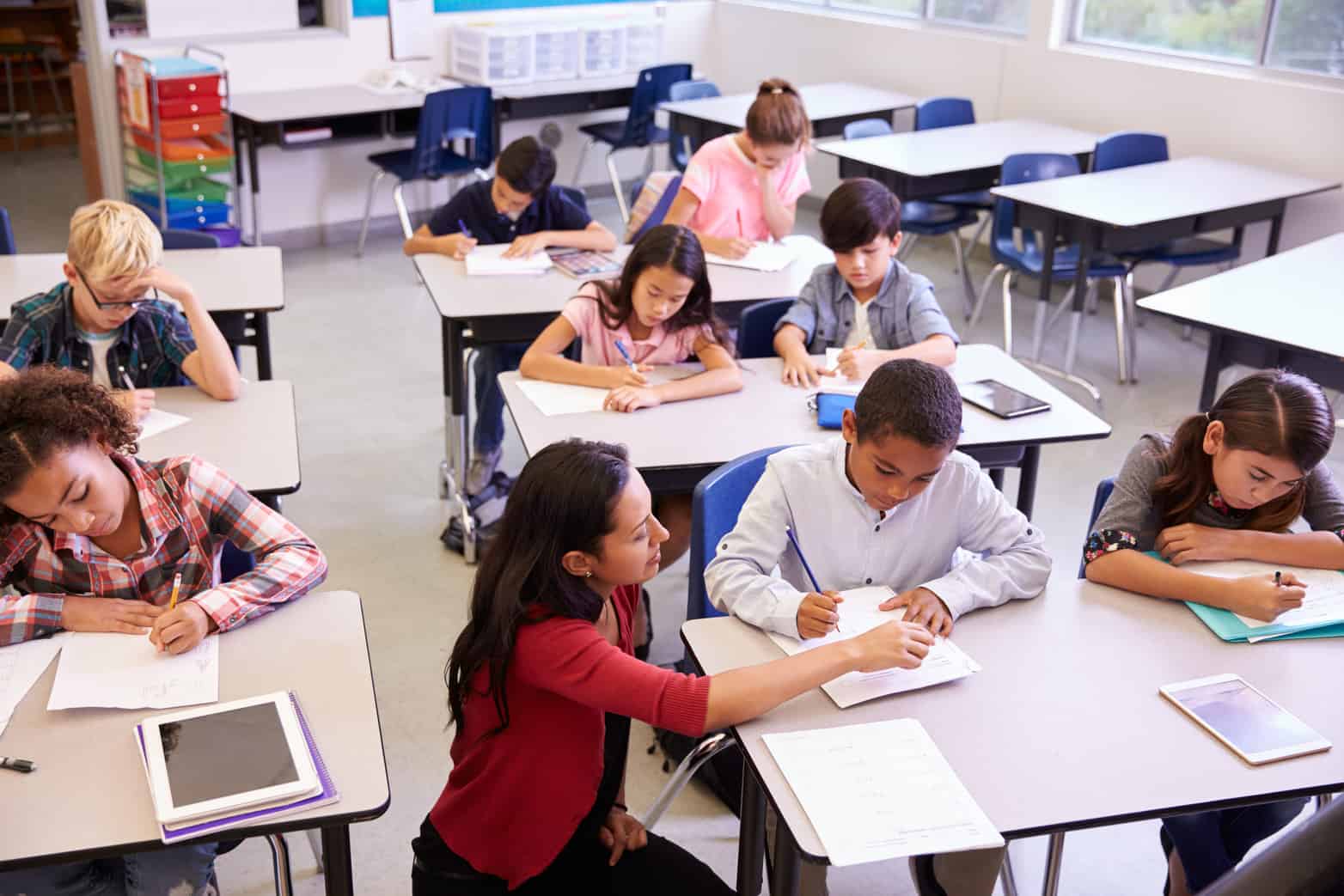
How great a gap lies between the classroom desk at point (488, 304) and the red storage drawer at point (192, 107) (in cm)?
242

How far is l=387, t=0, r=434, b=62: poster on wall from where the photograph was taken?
6367 mm

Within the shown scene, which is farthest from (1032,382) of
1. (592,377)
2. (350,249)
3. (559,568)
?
(350,249)

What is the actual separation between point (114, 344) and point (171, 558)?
100 centimetres

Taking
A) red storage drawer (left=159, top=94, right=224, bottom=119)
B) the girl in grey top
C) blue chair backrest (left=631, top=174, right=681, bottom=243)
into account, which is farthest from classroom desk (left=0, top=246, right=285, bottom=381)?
the girl in grey top

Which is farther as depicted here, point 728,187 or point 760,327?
point 728,187

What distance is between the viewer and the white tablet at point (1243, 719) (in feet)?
5.24

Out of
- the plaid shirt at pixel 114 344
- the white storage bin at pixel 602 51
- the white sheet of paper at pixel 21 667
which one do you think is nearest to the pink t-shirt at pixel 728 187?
the plaid shirt at pixel 114 344

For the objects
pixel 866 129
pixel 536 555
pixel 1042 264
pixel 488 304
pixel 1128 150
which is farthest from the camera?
pixel 866 129

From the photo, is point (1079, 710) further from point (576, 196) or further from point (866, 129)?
point (866, 129)

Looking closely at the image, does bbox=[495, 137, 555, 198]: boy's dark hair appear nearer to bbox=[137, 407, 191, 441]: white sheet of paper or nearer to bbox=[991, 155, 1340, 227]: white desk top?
bbox=[137, 407, 191, 441]: white sheet of paper

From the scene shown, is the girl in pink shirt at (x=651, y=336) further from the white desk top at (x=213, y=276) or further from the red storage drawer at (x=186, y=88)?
the red storage drawer at (x=186, y=88)

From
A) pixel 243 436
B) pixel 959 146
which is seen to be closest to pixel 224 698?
pixel 243 436

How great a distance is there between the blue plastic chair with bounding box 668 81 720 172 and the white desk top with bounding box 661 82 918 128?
48 millimetres

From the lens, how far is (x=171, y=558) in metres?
1.88
